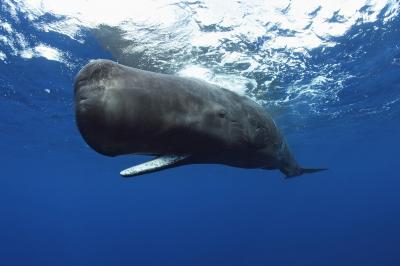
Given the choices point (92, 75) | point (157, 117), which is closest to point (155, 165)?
point (157, 117)

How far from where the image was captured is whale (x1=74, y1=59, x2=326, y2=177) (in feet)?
8.90

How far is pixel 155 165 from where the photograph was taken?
3332 millimetres

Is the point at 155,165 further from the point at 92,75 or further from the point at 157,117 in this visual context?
the point at 92,75

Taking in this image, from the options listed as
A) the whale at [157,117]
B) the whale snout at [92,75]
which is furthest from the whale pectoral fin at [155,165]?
the whale snout at [92,75]

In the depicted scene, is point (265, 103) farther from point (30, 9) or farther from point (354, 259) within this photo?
point (354, 259)

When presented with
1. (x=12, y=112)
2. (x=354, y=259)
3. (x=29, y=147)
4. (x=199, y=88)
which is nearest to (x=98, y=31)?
(x=199, y=88)

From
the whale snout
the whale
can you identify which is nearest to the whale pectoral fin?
the whale

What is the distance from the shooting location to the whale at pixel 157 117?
271 centimetres

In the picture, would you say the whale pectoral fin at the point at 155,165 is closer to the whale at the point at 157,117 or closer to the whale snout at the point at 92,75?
the whale at the point at 157,117

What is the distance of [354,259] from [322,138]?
46.0 feet

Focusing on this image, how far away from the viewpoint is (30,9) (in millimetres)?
10438

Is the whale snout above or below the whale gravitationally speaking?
above

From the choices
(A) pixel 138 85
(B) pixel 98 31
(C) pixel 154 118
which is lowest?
(C) pixel 154 118

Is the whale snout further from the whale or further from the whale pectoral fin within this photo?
the whale pectoral fin
